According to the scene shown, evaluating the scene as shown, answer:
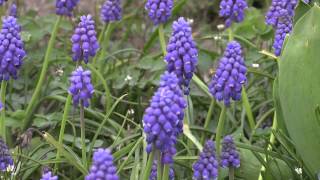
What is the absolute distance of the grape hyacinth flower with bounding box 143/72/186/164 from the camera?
9.30 ft

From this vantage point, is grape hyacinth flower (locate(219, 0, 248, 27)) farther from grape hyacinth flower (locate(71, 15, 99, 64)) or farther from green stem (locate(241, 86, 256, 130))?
grape hyacinth flower (locate(71, 15, 99, 64))

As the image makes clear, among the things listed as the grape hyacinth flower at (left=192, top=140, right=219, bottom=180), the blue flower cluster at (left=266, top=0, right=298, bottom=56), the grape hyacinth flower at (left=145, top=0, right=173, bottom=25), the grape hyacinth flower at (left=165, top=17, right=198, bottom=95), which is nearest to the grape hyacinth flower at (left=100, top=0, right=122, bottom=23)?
the grape hyacinth flower at (left=145, top=0, right=173, bottom=25)

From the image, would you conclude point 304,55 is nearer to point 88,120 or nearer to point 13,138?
point 88,120

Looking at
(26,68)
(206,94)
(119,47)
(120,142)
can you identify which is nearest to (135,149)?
(120,142)

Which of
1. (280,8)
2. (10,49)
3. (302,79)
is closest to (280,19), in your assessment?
(280,8)

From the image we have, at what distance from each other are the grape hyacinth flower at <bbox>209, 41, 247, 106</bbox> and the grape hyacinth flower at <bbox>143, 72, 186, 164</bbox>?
1.66 ft

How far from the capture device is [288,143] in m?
4.14

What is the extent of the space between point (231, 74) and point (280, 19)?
93 cm

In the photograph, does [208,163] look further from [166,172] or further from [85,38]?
[85,38]

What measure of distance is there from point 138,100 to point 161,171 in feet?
5.46

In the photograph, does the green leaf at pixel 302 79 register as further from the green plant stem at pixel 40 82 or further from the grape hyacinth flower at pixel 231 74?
the green plant stem at pixel 40 82

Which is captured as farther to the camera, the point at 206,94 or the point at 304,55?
the point at 206,94

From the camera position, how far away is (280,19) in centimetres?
423

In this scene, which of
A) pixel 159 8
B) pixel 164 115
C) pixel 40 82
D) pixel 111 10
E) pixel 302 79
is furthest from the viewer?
pixel 111 10
